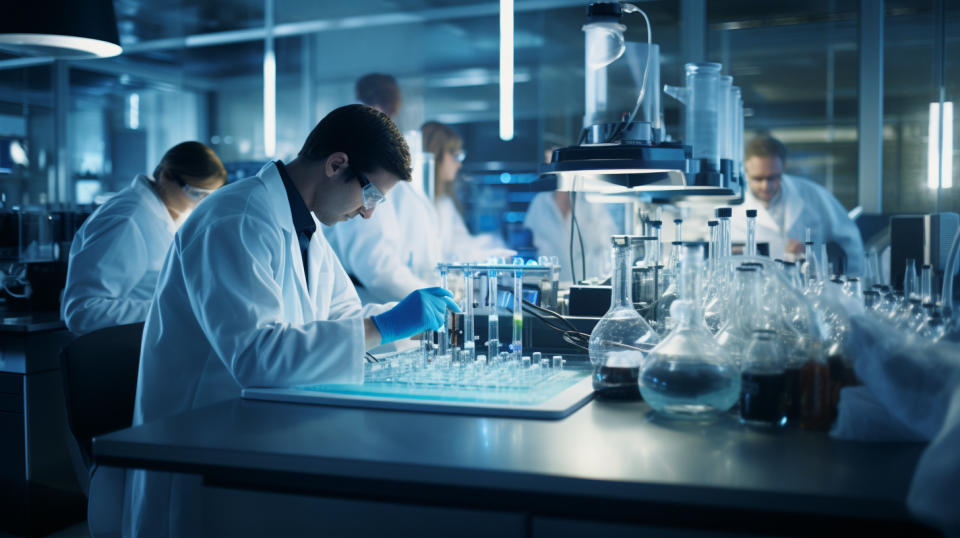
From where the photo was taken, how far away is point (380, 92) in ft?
13.3

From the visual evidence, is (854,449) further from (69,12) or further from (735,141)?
(69,12)

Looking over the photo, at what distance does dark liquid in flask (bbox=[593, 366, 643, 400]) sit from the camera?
149 cm

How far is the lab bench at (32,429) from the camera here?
296 centimetres

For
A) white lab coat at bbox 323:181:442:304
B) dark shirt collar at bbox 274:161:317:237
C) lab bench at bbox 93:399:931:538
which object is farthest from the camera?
white lab coat at bbox 323:181:442:304

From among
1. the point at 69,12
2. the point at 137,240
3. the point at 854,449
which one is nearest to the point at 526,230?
the point at 137,240

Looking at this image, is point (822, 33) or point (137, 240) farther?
point (822, 33)

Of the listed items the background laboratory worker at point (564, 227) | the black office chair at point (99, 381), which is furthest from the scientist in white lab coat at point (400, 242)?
the black office chair at point (99, 381)

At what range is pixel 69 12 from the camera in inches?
Answer: 106

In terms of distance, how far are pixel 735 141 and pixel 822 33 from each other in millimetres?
2272

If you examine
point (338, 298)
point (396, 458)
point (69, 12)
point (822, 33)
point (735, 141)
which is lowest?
point (396, 458)

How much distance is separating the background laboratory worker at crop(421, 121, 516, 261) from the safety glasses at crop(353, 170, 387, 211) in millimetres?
2377

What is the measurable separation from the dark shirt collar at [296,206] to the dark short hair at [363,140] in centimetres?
9

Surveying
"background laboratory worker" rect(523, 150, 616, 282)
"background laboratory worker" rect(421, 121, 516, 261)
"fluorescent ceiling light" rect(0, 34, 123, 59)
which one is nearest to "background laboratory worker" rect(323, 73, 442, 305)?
"background laboratory worker" rect(421, 121, 516, 261)

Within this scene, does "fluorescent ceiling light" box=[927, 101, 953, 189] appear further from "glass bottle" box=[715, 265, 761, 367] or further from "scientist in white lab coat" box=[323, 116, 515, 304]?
"glass bottle" box=[715, 265, 761, 367]
